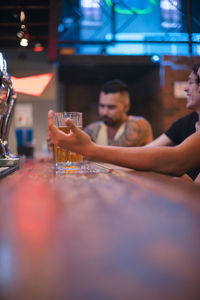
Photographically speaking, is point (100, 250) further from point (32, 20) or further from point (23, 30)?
point (23, 30)

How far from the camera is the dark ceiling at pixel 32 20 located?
2920mm

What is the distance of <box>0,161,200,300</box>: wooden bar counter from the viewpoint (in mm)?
197

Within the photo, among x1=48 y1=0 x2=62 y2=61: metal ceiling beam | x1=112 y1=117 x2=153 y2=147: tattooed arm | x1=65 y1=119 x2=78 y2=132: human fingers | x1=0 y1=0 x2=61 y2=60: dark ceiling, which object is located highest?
x1=0 y1=0 x2=61 y2=60: dark ceiling

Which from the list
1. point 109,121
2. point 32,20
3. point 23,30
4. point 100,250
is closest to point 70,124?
point 100,250

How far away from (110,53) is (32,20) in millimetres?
2356

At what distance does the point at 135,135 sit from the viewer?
3.17 m

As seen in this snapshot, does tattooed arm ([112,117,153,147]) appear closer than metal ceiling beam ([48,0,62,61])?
No

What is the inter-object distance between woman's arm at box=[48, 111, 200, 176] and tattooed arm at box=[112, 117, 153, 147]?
1.95 metres

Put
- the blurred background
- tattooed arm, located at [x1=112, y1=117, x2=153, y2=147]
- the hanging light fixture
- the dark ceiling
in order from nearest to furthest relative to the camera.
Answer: the dark ceiling → tattooed arm, located at [x1=112, y1=117, x2=153, y2=147] → the hanging light fixture → the blurred background

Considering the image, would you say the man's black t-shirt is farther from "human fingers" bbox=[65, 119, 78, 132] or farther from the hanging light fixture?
the hanging light fixture

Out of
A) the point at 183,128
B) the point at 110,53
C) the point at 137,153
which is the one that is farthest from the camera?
the point at 110,53

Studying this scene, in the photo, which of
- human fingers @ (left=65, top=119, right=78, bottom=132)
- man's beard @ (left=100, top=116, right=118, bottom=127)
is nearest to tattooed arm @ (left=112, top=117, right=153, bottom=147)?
man's beard @ (left=100, top=116, right=118, bottom=127)

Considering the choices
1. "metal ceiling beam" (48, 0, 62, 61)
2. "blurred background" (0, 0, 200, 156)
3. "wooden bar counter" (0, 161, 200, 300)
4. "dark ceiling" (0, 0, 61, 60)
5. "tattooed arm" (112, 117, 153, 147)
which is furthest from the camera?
"blurred background" (0, 0, 200, 156)

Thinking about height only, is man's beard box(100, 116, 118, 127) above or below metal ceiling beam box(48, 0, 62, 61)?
below
